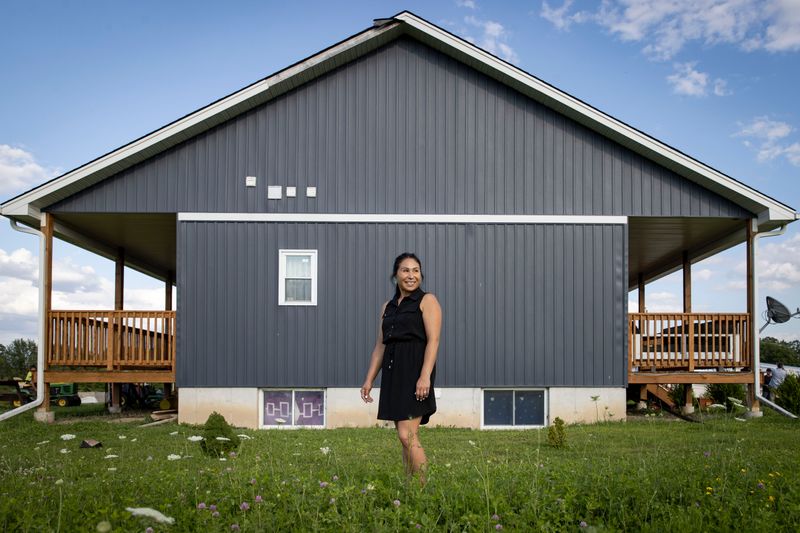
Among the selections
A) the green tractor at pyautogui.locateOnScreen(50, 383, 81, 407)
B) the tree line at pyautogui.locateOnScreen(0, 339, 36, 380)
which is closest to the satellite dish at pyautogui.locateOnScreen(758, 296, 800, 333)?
the green tractor at pyautogui.locateOnScreen(50, 383, 81, 407)

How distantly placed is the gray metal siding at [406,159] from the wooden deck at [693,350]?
2.07 m

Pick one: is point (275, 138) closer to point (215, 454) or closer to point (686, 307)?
point (215, 454)

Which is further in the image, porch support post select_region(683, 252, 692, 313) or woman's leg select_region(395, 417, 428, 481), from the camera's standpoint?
porch support post select_region(683, 252, 692, 313)

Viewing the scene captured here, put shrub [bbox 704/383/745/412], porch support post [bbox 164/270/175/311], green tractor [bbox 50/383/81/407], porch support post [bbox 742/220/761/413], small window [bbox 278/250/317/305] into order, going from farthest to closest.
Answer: porch support post [bbox 164/270/175/311] < green tractor [bbox 50/383/81/407] < shrub [bbox 704/383/745/412] < porch support post [bbox 742/220/761/413] < small window [bbox 278/250/317/305]

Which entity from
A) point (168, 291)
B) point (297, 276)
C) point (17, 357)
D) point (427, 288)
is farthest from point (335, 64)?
point (17, 357)

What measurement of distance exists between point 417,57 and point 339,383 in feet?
19.5

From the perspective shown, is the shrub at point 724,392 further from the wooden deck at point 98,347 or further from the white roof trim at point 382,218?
the wooden deck at point 98,347

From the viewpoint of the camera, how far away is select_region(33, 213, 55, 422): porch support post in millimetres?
14188

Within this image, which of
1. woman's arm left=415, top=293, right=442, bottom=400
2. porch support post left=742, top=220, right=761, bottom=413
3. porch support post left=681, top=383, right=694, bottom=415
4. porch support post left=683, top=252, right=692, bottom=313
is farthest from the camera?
porch support post left=683, top=252, right=692, bottom=313

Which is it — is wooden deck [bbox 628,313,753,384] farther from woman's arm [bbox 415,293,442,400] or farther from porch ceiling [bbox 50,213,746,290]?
woman's arm [bbox 415,293,442,400]

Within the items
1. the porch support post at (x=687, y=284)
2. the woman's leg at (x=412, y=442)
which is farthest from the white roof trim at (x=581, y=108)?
the woman's leg at (x=412, y=442)

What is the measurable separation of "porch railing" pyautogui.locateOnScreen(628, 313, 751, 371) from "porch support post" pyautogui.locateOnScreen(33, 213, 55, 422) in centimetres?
1048

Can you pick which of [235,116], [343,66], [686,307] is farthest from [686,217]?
[235,116]

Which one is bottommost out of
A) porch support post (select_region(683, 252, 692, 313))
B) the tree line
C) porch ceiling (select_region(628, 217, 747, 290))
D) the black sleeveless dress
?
the tree line
